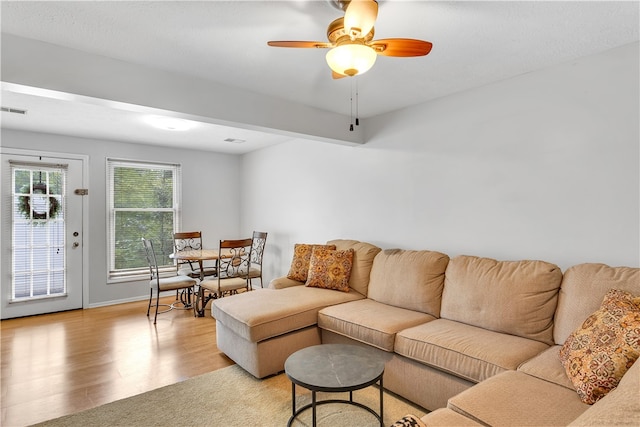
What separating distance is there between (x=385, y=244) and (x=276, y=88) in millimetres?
1984

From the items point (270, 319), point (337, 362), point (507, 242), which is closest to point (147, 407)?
point (270, 319)

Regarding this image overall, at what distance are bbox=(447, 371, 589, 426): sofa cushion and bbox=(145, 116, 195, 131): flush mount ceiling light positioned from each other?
3685 mm

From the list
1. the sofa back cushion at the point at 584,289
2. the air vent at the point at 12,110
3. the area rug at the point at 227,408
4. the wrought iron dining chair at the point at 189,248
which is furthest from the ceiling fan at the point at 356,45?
the wrought iron dining chair at the point at 189,248

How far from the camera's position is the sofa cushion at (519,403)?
1447mm

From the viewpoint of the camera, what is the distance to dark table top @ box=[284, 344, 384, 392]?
5.98ft

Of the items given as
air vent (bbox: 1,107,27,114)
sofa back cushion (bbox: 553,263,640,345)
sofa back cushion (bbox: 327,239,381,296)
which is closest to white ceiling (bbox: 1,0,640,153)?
air vent (bbox: 1,107,27,114)

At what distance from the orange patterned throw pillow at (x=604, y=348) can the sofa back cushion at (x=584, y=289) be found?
0.19 metres

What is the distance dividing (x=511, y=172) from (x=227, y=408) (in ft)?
9.20

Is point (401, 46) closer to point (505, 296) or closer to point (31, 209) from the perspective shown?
point (505, 296)

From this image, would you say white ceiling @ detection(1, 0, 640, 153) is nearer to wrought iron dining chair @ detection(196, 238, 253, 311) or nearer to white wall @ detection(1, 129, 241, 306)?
white wall @ detection(1, 129, 241, 306)

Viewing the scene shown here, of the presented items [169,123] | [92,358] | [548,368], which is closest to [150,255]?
[92,358]

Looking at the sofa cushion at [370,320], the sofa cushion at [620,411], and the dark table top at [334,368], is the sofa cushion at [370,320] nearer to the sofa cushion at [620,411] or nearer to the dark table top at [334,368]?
the dark table top at [334,368]

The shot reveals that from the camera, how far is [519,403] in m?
1.55

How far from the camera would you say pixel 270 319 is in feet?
9.09
